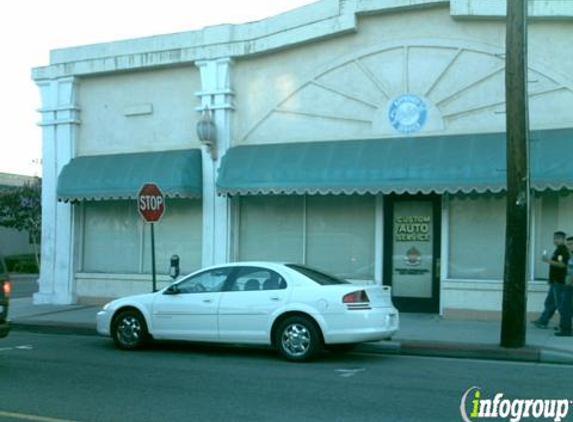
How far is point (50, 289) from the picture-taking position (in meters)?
18.6

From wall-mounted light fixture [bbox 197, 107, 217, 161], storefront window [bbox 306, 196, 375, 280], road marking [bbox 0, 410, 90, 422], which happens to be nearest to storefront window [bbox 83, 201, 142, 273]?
wall-mounted light fixture [bbox 197, 107, 217, 161]

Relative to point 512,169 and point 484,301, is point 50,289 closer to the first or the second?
point 484,301

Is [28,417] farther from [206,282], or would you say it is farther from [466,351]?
[466,351]

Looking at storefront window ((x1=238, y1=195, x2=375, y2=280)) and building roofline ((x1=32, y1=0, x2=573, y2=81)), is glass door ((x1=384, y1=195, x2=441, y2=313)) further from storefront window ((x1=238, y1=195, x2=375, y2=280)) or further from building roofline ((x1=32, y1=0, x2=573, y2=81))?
building roofline ((x1=32, y1=0, x2=573, y2=81))

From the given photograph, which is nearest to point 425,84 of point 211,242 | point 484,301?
point 484,301

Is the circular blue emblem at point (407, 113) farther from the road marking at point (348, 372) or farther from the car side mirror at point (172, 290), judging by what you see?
the road marking at point (348, 372)

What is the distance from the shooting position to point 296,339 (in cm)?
1068

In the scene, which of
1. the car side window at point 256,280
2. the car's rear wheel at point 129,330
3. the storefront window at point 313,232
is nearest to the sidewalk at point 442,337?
the storefront window at point 313,232

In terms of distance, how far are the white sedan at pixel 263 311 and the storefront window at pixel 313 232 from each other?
15.2ft

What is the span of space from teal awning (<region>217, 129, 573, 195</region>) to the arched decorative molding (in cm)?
38

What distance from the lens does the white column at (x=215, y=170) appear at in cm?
1673

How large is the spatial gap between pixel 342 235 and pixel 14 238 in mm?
36753

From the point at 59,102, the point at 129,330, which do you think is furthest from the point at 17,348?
the point at 59,102

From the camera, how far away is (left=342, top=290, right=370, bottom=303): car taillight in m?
10.4
